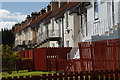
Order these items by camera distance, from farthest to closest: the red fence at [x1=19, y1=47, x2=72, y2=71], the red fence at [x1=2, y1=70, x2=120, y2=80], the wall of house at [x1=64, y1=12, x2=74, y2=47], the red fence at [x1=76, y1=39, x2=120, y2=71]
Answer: the wall of house at [x1=64, y1=12, x2=74, y2=47] < the red fence at [x1=19, y1=47, x2=72, y2=71] < the red fence at [x1=76, y1=39, x2=120, y2=71] < the red fence at [x1=2, y1=70, x2=120, y2=80]

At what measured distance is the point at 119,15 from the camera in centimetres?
1759

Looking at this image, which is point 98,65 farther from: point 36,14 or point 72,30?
point 36,14

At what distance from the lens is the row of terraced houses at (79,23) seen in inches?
708

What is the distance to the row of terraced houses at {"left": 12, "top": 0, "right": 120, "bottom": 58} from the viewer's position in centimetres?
1798

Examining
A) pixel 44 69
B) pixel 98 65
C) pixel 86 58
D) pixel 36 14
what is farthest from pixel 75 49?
pixel 36 14

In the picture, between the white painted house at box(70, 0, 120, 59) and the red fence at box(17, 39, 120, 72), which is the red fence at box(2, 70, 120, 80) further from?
the white painted house at box(70, 0, 120, 59)

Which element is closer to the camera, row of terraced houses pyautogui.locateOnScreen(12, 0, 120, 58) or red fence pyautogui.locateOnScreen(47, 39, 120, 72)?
red fence pyautogui.locateOnScreen(47, 39, 120, 72)

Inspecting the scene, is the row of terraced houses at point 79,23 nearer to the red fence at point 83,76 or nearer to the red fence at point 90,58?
the red fence at point 90,58

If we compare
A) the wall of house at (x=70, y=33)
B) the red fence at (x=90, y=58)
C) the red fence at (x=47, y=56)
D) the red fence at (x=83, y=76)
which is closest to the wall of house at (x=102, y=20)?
the red fence at (x=90, y=58)

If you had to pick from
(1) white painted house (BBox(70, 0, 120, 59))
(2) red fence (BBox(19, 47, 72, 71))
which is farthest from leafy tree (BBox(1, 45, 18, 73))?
(1) white painted house (BBox(70, 0, 120, 59))

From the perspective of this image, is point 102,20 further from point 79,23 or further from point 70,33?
point 70,33

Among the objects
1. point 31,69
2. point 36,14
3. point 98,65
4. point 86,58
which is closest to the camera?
point 98,65

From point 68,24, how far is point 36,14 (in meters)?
23.9

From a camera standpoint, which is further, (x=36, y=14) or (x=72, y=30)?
(x=36, y=14)
